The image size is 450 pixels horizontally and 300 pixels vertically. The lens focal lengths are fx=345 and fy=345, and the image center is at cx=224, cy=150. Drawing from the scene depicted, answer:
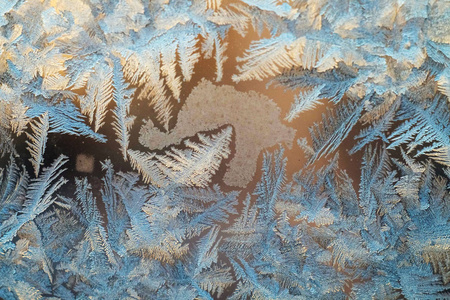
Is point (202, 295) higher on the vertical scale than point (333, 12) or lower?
lower

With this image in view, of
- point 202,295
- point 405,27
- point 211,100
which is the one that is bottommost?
point 202,295

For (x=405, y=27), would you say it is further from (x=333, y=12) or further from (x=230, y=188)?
(x=230, y=188)

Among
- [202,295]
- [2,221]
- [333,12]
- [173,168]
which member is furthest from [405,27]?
[2,221]

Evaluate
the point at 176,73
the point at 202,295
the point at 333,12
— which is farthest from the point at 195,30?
the point at 202,295

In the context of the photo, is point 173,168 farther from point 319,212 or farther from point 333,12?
point 333,12

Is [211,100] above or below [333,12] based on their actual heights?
below

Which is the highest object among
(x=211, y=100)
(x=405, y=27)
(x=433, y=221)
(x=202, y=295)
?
(x=405, y=27)
